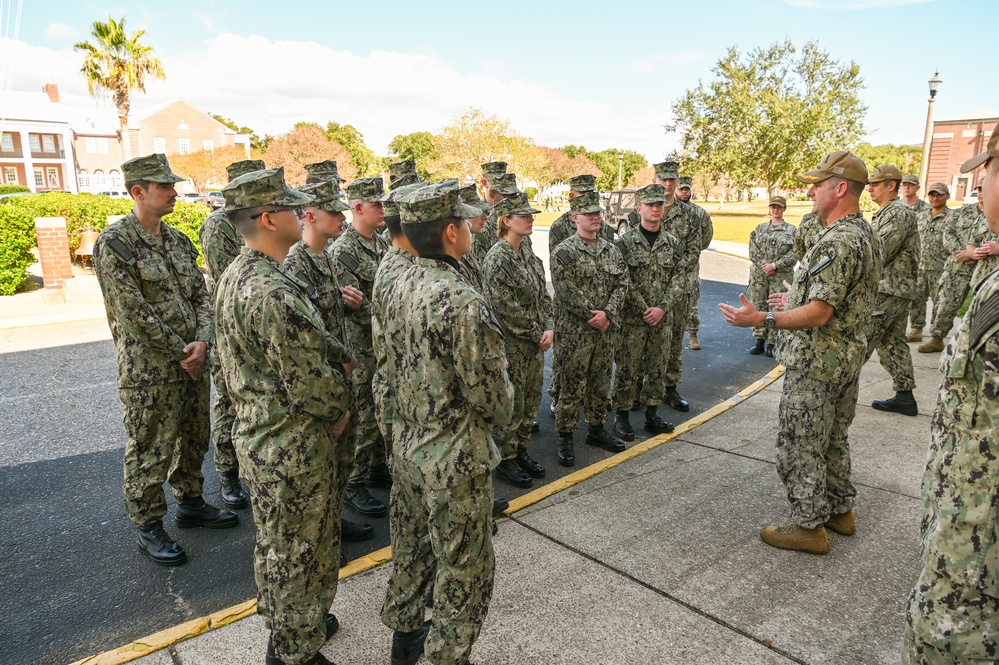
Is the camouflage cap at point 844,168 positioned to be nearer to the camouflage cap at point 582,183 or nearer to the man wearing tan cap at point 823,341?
the man wearing tan cap at point 823,341

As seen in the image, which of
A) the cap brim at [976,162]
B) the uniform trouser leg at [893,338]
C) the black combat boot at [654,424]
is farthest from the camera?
the uniform trouser leg at [893,338]

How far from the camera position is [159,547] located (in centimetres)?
365

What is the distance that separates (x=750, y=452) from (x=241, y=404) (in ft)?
13.6

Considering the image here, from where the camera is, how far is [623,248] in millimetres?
6004

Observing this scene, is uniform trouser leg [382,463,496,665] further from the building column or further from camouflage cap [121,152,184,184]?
the building column

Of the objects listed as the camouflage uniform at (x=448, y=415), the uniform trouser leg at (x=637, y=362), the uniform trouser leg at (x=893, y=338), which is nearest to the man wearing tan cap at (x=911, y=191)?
the uniform trouser leg at (x=893, y=338)

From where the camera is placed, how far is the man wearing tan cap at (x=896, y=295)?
5680 millimetres

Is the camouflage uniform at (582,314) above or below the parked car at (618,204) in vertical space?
below

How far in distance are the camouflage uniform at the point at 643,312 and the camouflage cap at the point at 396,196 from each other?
9.12 ft

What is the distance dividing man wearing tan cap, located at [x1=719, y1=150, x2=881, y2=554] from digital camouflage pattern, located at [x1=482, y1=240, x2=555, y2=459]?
159cm

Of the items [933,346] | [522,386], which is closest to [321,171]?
[522,386]

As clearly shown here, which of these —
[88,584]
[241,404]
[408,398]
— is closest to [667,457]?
[408,398]

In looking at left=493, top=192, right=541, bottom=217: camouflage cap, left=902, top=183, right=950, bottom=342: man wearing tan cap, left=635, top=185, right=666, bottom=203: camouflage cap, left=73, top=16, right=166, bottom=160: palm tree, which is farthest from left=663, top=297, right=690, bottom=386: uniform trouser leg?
left=73, top=16, right=166, bottom=160: palm tree

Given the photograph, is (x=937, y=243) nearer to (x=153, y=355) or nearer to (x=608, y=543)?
(x=608, y=543)
